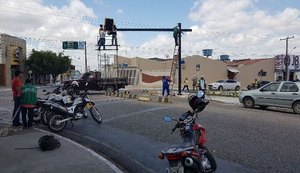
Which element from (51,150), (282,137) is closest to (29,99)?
(51,150)

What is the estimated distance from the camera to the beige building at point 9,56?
5838 centimetres

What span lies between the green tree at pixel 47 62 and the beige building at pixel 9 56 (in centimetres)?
244

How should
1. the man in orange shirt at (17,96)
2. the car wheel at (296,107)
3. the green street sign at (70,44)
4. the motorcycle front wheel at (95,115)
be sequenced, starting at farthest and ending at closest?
the green street sign at (70,44) → the car wheel at (296,107) → the motorcycle front wheel at (95,115) → the man in orange shirt at (17,96)

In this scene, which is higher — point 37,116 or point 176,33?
point 176,33

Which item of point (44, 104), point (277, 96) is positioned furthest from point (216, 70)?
point (44, 104)

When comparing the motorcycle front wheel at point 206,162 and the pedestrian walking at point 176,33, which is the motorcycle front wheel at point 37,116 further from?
the pedestrian walking at point 176,33

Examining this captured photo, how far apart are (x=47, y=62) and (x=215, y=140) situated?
65.6m

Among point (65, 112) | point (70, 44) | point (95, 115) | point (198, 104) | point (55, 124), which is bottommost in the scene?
point (55, 124)

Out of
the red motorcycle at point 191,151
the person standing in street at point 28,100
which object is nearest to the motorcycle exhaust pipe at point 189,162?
the red motorcycle at point 191,151

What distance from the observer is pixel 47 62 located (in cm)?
7175

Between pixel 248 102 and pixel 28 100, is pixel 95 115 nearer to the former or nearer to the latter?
pixel 28 100

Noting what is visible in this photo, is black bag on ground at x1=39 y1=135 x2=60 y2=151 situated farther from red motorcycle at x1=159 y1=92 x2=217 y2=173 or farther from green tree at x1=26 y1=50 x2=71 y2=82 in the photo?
green tree at x1=26 y1=50 x2=71 y2=82

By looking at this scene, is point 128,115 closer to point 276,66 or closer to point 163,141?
point 163,141

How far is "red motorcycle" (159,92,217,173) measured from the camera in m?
5.42
